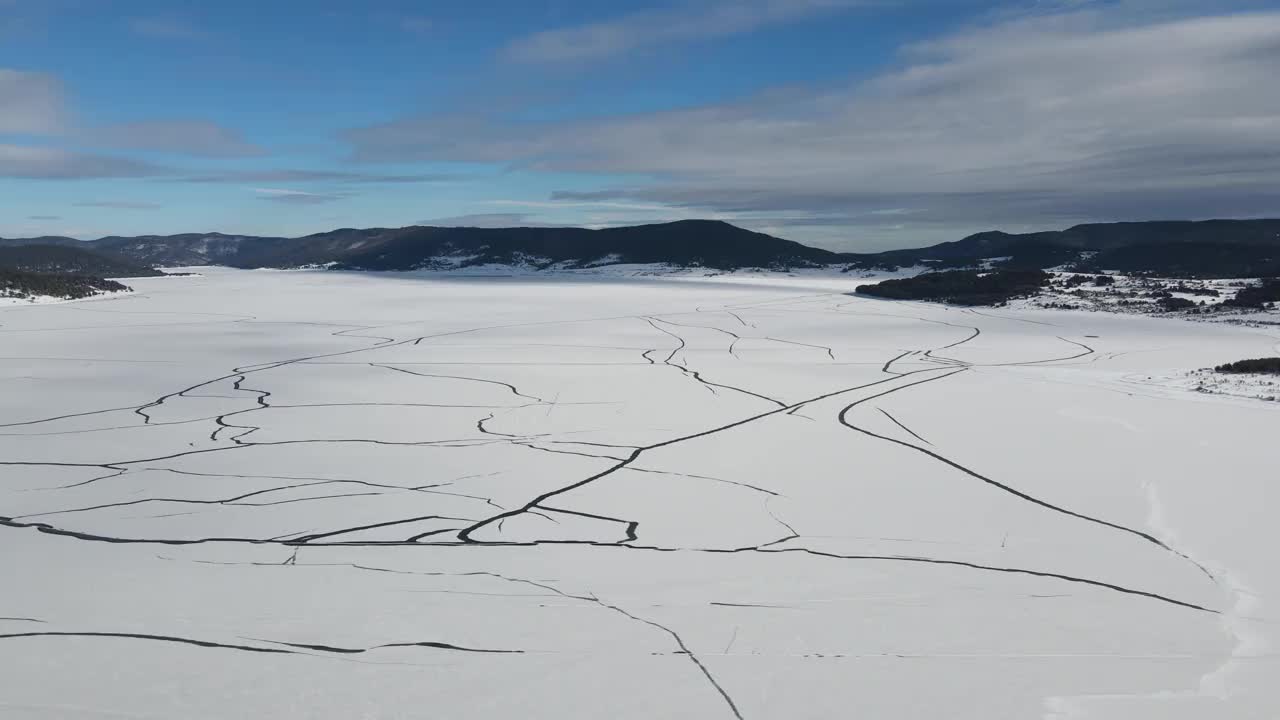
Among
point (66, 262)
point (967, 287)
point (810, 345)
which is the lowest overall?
point (810, 345)

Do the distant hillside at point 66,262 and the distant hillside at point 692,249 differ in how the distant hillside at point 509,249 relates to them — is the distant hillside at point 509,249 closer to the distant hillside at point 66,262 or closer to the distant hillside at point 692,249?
the distant hillside at point 692,249

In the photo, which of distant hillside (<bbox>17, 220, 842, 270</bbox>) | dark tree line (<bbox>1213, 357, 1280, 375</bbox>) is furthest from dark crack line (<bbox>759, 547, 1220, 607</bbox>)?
distant hillside (<bbox>17, 220, 842, 270</bbox>)

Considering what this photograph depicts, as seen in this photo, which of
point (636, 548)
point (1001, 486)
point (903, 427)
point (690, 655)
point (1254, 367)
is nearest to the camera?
point (690, 655)

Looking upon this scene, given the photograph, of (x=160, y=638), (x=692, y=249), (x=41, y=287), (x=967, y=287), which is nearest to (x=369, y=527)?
(x=160, y=638)

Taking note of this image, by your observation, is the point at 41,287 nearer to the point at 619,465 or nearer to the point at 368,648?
the point at 619,465

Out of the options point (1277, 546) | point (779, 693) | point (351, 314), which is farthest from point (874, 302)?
point (779, 693)

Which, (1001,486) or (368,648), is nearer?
(368,648)
